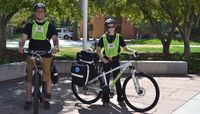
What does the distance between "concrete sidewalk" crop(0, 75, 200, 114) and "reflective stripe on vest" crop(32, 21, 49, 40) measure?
4.14 ft

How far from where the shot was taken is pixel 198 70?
1402 centimetres

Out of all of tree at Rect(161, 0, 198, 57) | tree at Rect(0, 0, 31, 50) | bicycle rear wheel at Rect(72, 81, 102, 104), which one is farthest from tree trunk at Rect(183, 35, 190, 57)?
bicycle rear wheel at Rect(72, 81, 102, 104)

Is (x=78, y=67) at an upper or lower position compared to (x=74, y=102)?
upper

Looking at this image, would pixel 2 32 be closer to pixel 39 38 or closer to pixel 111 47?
pixel 111 47

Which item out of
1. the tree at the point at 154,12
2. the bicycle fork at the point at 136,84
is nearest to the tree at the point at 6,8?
the tree at the point at 154,12

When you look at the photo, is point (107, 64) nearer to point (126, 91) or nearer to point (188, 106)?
point (126, 91)

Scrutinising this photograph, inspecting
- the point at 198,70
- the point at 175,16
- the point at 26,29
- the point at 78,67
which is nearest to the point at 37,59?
the point at 26,29

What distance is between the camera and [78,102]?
891 centimetres

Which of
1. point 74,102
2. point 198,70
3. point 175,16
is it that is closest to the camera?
point 74,102

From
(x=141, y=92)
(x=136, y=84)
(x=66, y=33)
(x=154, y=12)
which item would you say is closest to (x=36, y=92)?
(x=136, y=84)

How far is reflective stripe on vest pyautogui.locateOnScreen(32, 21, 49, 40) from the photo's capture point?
25.7 feet

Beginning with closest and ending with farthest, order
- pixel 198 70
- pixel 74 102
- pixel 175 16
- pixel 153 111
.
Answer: pixel 153 111
pixel 74 102
pixel 198 70
pixel 175 16

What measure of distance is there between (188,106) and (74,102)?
85.9 inches

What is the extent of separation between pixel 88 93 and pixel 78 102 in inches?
10.3
